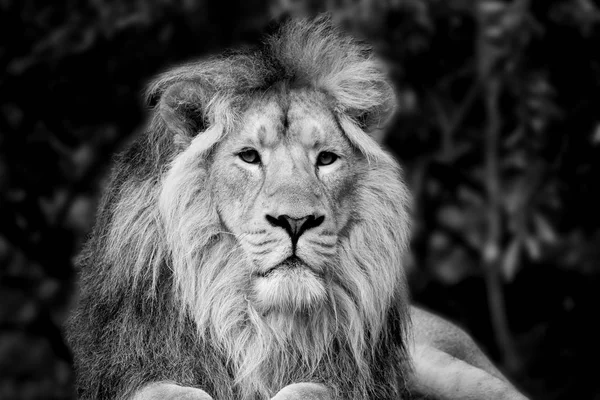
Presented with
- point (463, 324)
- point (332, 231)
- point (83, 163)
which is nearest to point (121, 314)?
point (332, 231)

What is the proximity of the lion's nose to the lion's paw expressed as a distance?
0.47 meters

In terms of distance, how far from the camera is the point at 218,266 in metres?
4.01

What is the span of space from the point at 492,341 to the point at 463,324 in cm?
25

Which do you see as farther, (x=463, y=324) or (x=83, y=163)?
(x=463, y=324)

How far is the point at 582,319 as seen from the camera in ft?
25.7

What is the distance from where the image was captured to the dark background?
7.14 meters

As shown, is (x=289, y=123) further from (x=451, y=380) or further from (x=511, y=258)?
(x=511, y=258)

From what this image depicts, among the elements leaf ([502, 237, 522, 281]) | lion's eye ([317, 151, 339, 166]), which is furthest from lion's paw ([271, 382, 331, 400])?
leaf ([502, 237, 522, 281])

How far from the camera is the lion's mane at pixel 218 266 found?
401cm

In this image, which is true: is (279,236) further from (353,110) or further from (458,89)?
(458,89)

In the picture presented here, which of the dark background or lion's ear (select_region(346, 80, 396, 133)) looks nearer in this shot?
lion's ear (select_region(346, 80, 396, 133))

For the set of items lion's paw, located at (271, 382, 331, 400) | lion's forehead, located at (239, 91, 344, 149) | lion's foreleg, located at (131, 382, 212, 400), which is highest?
lion's forehead, located at (239, 91, 344, 149)

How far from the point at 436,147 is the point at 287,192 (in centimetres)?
432

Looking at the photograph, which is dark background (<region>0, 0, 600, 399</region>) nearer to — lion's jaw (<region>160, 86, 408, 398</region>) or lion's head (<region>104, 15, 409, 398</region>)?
lion's head (<region>104, 15, 409, 398</region>)
